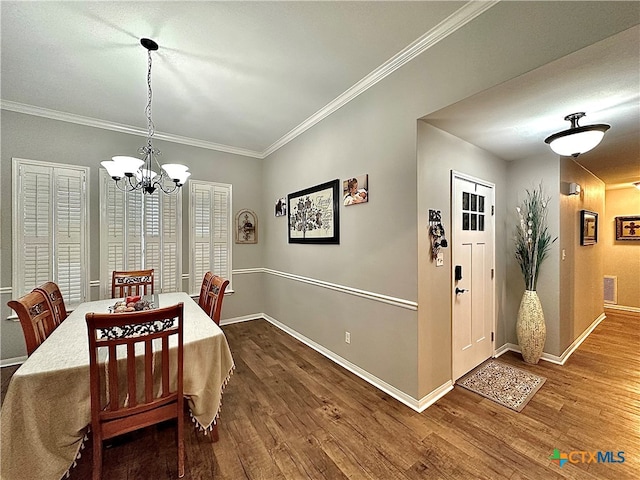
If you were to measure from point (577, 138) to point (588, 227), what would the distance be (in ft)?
8.73

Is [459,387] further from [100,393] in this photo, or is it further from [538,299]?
[100,393]

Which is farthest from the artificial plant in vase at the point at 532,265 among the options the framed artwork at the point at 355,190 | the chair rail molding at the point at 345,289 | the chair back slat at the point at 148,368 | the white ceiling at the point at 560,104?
the chair back slat at the point at 148,368

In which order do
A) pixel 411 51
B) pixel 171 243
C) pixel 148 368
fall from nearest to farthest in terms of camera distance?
pixel 148 368 → pixel 411 51 → pixel 171 243

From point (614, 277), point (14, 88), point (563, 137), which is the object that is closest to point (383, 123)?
point (563, 137)

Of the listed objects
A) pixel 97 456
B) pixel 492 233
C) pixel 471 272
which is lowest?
pixel 97 456

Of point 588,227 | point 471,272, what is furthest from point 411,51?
point 588,227

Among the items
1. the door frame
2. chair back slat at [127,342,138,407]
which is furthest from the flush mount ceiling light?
chair back slat at [127,342,138,407]

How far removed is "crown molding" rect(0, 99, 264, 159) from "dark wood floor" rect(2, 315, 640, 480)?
291cm

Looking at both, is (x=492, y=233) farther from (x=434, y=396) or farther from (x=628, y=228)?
(x=628, y=228)

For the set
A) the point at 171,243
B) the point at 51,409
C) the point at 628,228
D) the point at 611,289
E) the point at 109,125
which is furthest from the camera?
the point at 611,289

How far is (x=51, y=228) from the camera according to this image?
10.1 feet

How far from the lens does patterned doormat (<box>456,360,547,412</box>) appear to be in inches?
88.9

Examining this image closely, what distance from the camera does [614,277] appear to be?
5035mm

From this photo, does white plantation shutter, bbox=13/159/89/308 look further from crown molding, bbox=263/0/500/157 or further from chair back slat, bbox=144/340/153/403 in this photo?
crown molding, bbox=263/0/500/157
